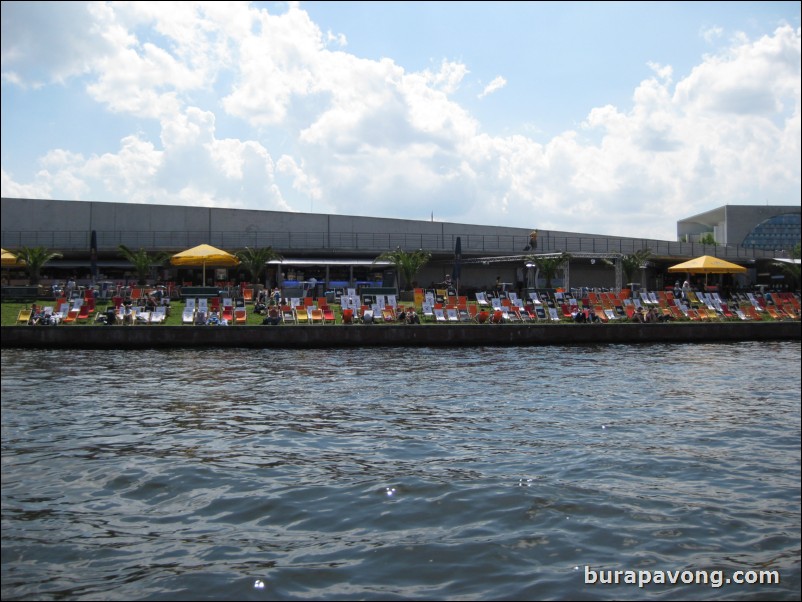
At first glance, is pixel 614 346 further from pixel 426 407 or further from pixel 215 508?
pixel 215 508

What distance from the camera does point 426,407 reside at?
12.4m

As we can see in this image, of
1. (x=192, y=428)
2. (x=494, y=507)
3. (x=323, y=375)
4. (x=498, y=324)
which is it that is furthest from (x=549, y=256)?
(x=494, y=507)

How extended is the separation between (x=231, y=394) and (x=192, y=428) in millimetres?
3028

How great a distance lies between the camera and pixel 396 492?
7477 mm

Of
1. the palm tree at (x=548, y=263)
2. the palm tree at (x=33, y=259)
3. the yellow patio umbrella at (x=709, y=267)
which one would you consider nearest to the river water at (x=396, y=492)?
the yellow patio umbrella at (x=709, y=267)

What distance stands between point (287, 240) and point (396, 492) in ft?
115

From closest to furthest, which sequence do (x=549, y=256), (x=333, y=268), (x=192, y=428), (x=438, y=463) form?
1. (x=438, y=463)
2. (x=192, y=428)
3. (x=549, y=256)
4. (x=333, y=268)

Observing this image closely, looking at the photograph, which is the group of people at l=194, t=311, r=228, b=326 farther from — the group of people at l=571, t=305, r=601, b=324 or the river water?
the group of people at l=571, t=305, r=601, b=324

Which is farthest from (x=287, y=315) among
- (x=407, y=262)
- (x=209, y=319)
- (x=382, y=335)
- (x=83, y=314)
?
(x=407, y=262)

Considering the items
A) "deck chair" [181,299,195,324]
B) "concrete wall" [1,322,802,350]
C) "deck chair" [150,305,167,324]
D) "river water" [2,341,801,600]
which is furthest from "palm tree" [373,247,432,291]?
"river water" [2,341,801,600]

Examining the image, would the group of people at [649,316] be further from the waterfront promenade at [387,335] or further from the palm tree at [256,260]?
the palm tree at [256,260]

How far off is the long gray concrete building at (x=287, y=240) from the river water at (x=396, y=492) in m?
24.2

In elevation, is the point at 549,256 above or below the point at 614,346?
above

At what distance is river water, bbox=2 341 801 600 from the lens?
558 centimetres
